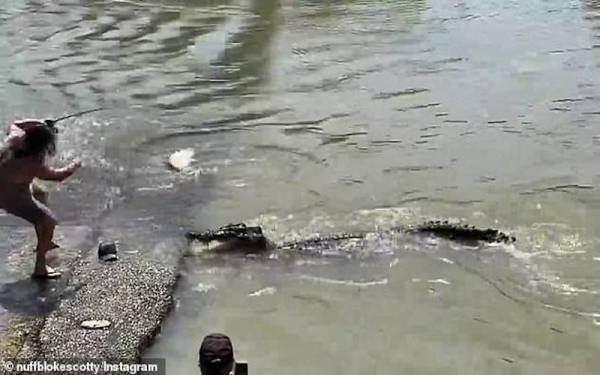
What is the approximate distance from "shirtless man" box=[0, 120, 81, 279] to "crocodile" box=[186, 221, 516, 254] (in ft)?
4.32

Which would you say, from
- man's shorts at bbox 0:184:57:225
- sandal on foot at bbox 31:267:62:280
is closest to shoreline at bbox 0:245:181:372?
sandal on foot at bbox 31:267:62:280

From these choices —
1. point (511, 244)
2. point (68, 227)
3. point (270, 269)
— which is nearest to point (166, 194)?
point (68, 227)

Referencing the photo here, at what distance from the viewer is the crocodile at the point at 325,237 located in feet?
22.5

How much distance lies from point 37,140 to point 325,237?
2346mm

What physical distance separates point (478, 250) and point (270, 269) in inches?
63.4

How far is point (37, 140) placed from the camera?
586 centimetres

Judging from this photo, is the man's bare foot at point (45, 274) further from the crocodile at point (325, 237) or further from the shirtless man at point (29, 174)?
the crocodile at point (325, 237)

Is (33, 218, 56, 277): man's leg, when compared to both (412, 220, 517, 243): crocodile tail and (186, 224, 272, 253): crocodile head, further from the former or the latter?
(412, 220, 517, 243): crocodile tail

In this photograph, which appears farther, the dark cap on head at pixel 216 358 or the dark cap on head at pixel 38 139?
the dark cap on head at pixel 38 139

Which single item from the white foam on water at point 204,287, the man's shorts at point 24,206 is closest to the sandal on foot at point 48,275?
the man's shorts at point 24,206

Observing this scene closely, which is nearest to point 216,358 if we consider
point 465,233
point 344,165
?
point 465,233

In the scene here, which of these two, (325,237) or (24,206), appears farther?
(325,237)

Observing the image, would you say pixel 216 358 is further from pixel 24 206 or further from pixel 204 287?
pixel 24 206

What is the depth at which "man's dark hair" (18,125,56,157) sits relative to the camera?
585 cm
